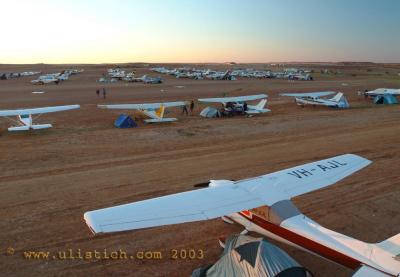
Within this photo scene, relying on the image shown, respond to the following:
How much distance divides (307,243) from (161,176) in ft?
25.0

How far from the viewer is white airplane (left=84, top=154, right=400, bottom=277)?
5730 mm

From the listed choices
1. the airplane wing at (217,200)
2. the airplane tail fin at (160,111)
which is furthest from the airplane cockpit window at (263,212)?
the airplane tail fin at (160,111)

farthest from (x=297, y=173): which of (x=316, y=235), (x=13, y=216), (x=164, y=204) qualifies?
(x=13, y=216)

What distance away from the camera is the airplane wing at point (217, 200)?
591 centimetres

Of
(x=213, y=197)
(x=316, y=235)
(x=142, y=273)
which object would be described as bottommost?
(x=142, y=273)

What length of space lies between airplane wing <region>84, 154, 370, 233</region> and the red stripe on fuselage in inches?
25.3

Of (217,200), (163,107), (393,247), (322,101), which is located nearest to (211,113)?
(163,107)

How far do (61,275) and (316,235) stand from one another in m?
5.10

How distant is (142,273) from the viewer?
24.9ft

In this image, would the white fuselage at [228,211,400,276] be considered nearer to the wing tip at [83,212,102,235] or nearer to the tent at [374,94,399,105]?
the wing tip at [83,212,102,235]

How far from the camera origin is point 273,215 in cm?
753

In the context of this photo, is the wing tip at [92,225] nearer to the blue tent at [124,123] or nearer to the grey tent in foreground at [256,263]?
the grey tent in foreground at [256,263]

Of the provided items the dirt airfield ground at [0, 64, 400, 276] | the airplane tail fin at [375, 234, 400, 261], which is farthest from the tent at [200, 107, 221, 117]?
the airplane tail fin at [375, 234, 400, 261]

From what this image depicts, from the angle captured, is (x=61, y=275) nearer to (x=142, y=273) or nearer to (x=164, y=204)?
(x=142, y=273)
